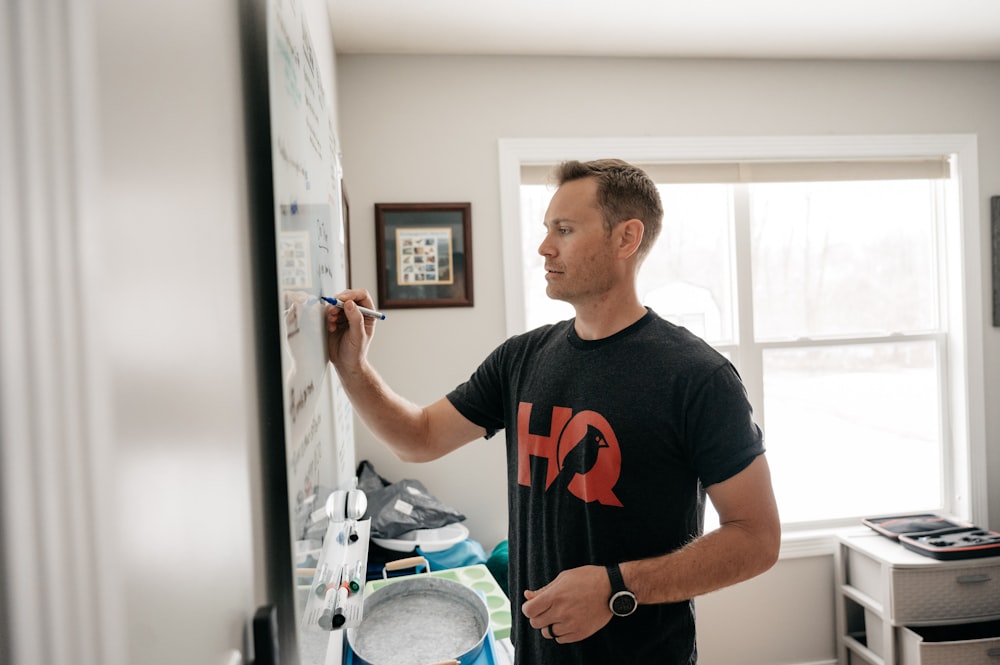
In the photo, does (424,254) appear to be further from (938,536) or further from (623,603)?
(938,536)

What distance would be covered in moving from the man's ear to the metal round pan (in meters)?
0.81

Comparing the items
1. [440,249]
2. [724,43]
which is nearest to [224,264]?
[440,249]

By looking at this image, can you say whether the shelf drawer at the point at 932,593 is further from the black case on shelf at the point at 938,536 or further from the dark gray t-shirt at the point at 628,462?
the dark gray t-shirt at the point at 628,462

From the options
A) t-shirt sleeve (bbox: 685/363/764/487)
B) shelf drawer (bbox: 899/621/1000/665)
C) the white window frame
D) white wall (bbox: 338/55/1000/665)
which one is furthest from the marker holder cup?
shelf drawer (bbox: 899/621/1000/665)

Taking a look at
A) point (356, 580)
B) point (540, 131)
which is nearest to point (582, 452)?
point (356, 580)

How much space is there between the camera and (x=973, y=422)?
3.06 m

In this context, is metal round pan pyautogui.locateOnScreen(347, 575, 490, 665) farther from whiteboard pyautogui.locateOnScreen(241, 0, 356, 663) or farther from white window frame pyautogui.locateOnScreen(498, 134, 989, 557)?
white window frame pyautogui.locateOnScreen(498, 134, 989, 557)

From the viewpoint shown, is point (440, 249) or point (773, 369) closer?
point (440, 249)

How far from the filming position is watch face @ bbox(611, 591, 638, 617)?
1.04 metres

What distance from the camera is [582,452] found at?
1201 millimetres

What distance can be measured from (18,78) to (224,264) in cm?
29

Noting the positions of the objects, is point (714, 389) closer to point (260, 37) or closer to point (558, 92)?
point (260, 37)

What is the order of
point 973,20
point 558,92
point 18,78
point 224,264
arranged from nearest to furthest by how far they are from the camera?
point 18,78
point 224,264
point 973,20
point 558,92

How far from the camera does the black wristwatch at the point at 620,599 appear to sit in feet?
3.42
